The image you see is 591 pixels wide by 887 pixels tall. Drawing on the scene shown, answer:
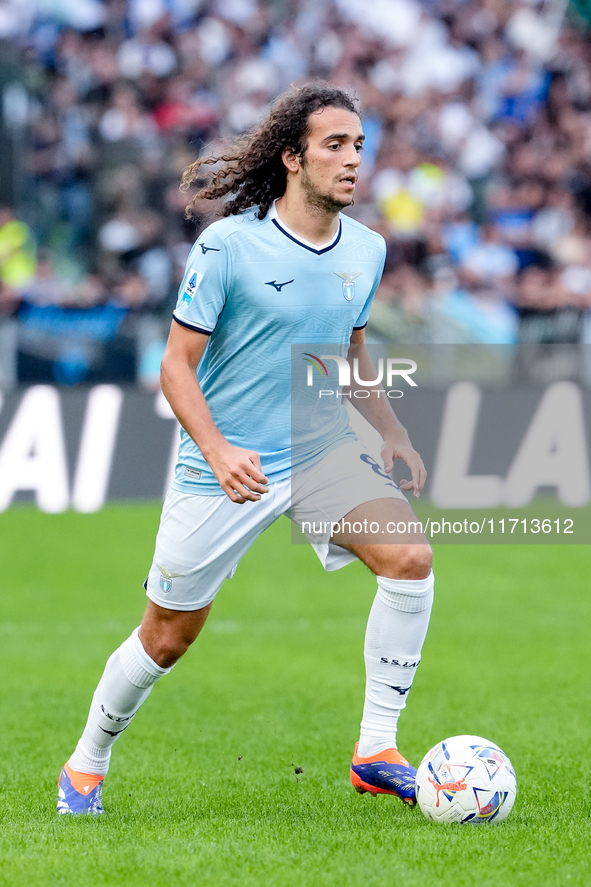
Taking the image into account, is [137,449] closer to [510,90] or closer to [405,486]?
[405,486]

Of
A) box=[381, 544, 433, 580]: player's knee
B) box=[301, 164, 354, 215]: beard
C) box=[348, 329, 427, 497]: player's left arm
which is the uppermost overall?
box=[301, 164, 354, 215]: beard

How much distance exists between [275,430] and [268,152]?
3.29 feet

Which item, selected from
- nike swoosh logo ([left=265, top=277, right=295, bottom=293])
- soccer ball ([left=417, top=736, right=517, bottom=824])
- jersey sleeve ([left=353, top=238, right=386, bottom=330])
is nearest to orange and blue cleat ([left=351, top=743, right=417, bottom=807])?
soccer ball ([left=417, top=736, right=517, bottom=824])

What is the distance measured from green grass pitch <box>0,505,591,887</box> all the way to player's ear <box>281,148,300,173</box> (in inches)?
90.2

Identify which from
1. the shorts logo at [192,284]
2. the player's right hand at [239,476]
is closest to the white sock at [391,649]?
the player's right hand at [239,476]

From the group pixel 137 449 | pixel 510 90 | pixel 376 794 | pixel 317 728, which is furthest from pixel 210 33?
pixel 376 794

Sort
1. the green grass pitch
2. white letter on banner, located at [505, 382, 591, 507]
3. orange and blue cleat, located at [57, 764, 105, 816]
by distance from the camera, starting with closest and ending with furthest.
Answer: the green grass pitch < orange and blue cleat, located at [57, 764, 105, 816] < white letter on banner, located at [505, 382, 591, 507]

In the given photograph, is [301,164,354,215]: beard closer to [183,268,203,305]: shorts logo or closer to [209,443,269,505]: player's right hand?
[183,268,203,305]: shorts logo

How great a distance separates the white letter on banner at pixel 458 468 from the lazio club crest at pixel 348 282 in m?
6.96

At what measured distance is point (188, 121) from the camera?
15875 mm

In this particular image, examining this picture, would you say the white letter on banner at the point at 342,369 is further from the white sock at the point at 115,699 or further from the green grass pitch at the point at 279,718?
the green grass pitch at the point at 279,718

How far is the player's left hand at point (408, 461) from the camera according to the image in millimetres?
4418

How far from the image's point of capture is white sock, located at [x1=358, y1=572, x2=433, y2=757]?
421cm

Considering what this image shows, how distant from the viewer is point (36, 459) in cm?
1098
